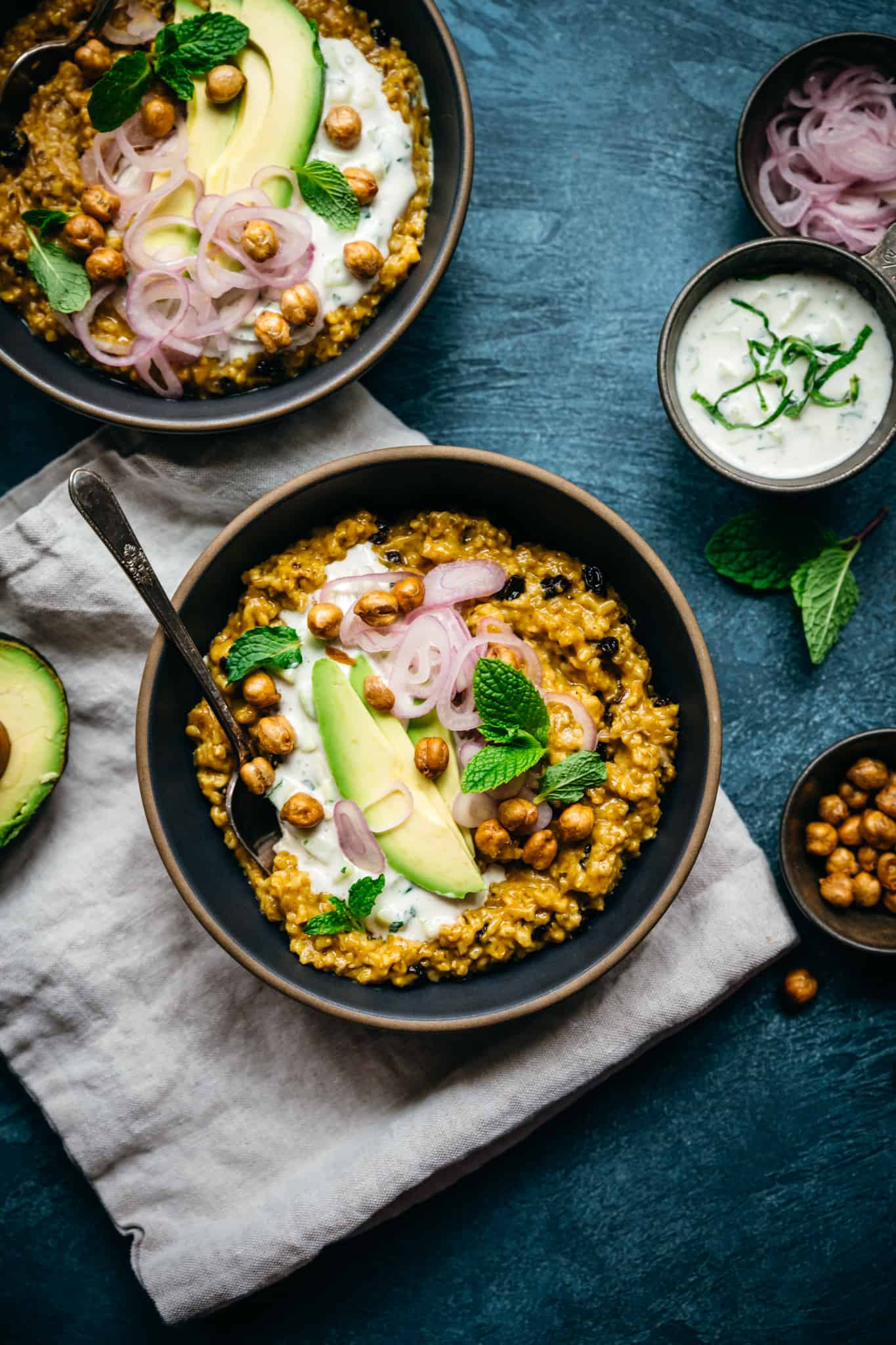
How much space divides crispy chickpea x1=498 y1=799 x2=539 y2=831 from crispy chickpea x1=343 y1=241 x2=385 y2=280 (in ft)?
5.42

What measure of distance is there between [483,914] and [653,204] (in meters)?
2.49

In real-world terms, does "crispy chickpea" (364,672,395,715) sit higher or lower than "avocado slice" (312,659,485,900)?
higher

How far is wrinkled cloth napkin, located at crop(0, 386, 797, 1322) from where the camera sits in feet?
10.4

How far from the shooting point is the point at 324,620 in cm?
279

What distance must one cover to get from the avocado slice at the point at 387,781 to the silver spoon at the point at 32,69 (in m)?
2.02

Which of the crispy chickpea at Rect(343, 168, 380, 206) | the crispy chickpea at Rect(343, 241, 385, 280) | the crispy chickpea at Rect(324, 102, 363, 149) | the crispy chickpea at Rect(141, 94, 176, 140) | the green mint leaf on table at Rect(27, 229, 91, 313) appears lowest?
the crispy chickpea at Rect(343, 241, 385, 280)

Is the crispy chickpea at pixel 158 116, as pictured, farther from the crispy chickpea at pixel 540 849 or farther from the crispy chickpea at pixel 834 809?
the crispy chickpea at pixel 834 809

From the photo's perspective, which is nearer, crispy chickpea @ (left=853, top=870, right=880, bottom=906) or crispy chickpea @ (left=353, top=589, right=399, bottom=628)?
crispy chickpea @ (left=353, top=589, right=399, bottom=628)

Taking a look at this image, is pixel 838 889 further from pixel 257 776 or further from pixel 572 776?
pixel 257 776

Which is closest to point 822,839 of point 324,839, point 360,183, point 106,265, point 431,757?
point 431,757

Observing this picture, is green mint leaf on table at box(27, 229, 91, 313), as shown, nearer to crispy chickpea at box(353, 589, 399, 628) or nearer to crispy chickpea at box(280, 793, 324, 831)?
crispy chickpea at box(353, 589, 399, 628)

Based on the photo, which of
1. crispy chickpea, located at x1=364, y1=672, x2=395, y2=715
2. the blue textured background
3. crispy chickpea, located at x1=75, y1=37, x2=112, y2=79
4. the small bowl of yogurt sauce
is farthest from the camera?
the blue textured background

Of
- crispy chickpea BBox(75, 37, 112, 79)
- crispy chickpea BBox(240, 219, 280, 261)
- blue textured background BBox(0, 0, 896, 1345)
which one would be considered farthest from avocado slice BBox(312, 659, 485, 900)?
crispy chickpea BBox(75, 37, 112, 79)

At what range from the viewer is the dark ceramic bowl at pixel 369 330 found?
302cm
